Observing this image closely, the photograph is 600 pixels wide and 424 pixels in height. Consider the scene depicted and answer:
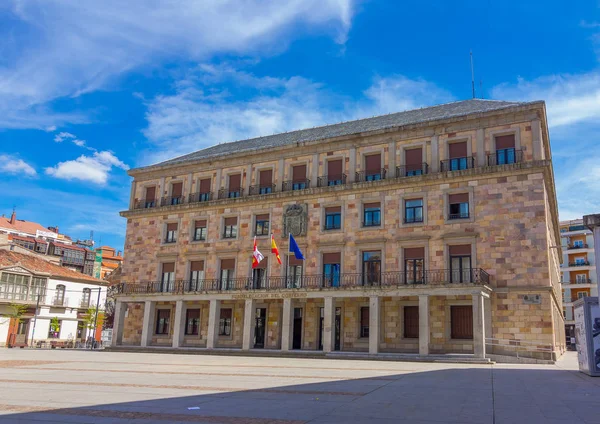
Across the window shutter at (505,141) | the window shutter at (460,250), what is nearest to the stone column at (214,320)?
the window shutter at (460,250)

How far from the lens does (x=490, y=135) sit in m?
29.6

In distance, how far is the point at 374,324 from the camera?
1115 inches

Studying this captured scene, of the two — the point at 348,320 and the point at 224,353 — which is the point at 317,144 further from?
the point at 224,353

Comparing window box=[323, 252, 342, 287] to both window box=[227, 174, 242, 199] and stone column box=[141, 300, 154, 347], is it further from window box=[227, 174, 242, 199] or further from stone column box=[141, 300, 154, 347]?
stone column box=[141, 300, 154, 347]

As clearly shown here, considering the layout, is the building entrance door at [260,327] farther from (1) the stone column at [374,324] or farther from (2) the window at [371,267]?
(1) the stone column at [374,324]

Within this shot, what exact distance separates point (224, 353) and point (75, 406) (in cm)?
2315

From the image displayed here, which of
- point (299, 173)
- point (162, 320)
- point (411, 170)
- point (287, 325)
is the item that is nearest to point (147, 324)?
point (162, 320)

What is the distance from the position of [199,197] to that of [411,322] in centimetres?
1746

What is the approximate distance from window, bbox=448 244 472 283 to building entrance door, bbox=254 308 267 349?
481 inches

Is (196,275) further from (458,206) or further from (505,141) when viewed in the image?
(505,141)

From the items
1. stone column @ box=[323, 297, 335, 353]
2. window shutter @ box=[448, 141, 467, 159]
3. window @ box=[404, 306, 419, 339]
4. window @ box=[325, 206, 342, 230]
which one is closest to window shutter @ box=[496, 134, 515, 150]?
window shutter @ box=[448, 141, 467, 159]

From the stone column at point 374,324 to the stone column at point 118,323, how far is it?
18.6 m

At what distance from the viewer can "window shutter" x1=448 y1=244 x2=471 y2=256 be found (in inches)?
1131

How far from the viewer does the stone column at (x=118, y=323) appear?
37.0 metres
